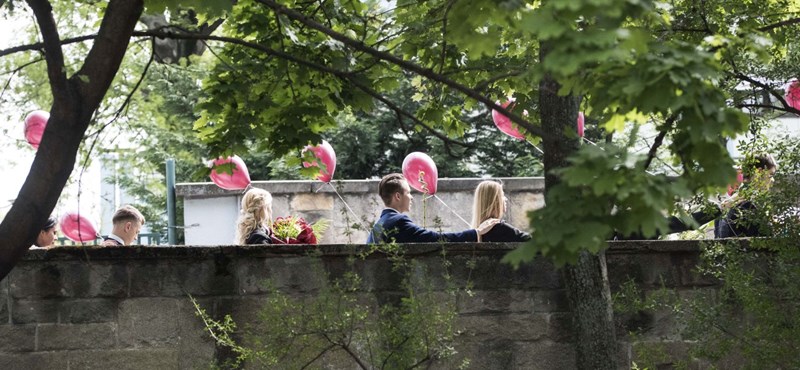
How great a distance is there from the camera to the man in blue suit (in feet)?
24.6

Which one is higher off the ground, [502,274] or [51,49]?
[51,49]

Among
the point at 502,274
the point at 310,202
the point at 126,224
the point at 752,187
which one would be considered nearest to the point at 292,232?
the point at 126,224

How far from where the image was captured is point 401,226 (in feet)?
24.9

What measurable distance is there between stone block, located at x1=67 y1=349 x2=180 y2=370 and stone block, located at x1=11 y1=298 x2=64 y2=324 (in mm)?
227

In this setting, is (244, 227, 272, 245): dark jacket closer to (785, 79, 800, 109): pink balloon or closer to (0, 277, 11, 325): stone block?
(0, 277, 11, 325): stone block

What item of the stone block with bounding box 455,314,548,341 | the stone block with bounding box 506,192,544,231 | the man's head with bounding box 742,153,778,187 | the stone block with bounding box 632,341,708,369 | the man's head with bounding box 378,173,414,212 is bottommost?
the stone block with bounding box 632,341,708,369

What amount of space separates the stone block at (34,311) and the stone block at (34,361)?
0.58 ft

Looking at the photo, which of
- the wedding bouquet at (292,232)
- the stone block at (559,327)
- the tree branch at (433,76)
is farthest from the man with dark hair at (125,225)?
the tree branch at (433,76)

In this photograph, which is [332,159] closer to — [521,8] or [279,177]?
[521,8]

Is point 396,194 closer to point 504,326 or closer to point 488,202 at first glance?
point 488,202

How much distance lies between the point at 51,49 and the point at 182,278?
198cm

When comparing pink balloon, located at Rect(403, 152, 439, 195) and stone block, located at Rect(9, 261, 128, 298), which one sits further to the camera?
pink balloon, located at Rect(403, 152, 439, 195)

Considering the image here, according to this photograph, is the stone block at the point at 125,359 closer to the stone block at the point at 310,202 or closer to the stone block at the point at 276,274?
the stone block at the point at 276,274

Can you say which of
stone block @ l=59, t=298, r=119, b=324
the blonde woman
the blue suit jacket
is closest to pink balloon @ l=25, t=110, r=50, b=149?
stone block @ l=59, t=298, r=119, b=324
